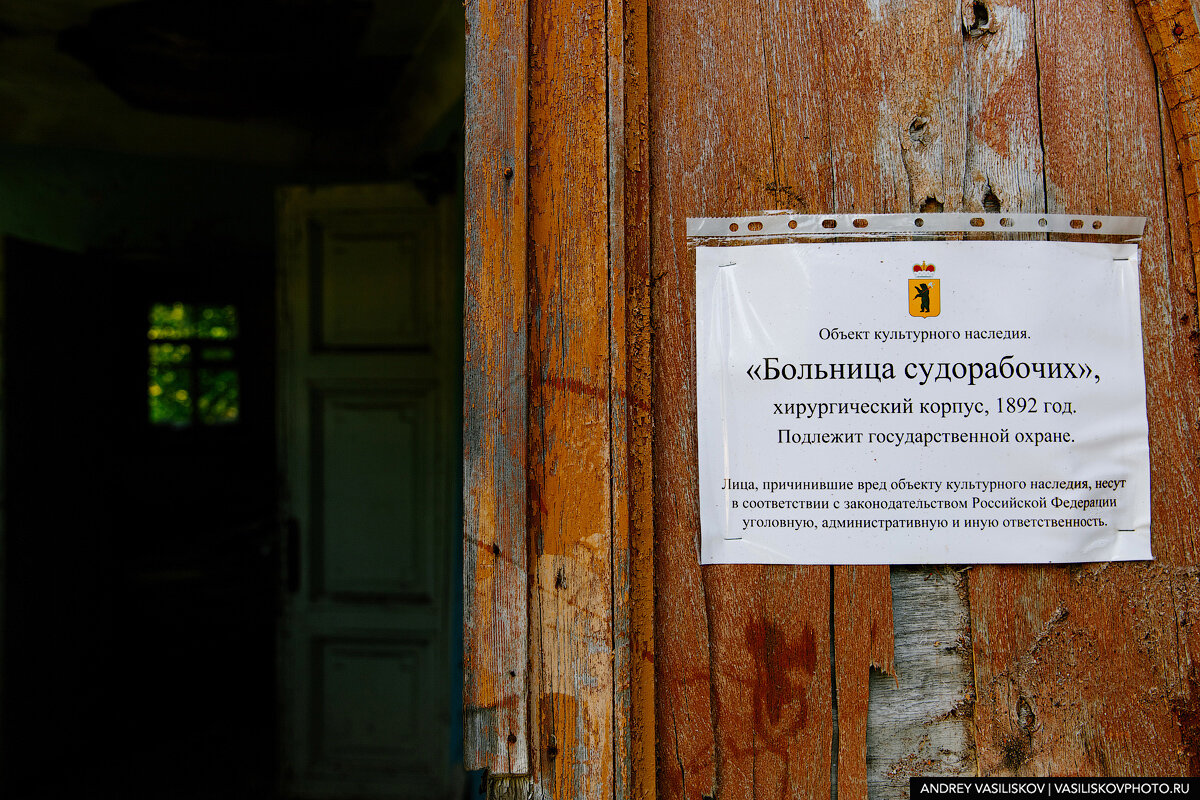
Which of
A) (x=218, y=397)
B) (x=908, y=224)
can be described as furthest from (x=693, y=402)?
(x=218, y=397)

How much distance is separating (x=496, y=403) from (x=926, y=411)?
58 cm

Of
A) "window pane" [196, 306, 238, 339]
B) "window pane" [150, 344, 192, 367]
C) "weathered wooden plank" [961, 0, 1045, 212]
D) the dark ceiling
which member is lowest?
"weathered wooden plank" [961, 0, 1045, 212]

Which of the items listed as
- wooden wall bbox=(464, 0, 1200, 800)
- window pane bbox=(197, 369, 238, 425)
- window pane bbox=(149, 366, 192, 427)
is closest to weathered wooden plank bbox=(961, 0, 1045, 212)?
wooden wall bbox=(464, 0, 1200, 800)

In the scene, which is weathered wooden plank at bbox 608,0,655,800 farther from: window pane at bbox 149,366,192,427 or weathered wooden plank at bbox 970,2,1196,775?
window pane at bbox 149,366,192,427

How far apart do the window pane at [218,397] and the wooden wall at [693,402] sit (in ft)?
25.3

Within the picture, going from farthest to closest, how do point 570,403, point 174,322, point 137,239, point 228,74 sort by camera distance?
point 174,322, point 137,239, point 228,74, point 570,403

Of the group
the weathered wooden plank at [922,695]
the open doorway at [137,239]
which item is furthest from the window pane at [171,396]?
the weathered wooden plank at [922,695]

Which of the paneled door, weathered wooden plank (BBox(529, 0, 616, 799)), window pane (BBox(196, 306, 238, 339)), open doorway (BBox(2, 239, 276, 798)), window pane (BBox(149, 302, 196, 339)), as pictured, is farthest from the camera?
window pane (BBox(149, 302, 196, 339))

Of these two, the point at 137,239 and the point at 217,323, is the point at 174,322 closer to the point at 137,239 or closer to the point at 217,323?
the point at 217,323

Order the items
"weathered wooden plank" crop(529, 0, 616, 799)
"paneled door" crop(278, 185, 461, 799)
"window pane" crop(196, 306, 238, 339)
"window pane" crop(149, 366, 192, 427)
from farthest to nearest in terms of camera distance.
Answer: "window pane" crop(196, 306, 238, 339) < "window pane" crop(149, 366, 192, 427) < "paneled door" crop(278, 185, 461, 799) < "weathered wooden plank" crop(529, 0, 616, 799)

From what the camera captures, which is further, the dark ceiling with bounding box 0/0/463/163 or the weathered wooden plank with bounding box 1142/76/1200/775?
the dark ceiling with bounding box 0/0/463/163

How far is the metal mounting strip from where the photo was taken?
0.91 metres

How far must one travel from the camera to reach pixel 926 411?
0.89 metres

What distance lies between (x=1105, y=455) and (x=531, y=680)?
837 millimetres
